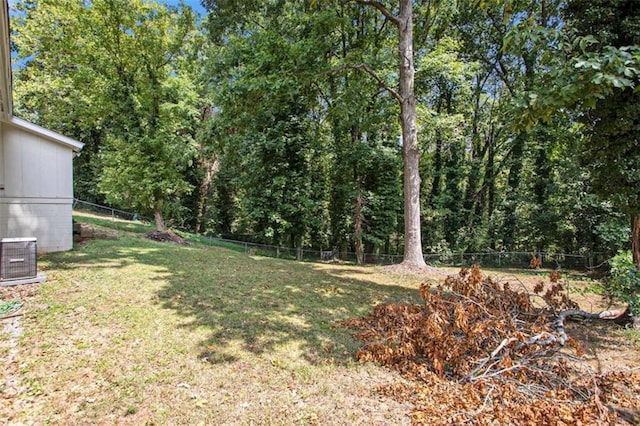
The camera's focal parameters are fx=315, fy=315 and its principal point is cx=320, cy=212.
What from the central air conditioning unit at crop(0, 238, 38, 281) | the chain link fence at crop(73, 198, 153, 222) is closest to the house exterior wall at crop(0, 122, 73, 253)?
the central air conditioning unit at crop(0, 238, 38, 281)

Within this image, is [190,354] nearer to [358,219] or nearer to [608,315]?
[608,315]

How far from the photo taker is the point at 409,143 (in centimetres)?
845

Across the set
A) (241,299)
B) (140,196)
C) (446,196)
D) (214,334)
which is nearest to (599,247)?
(446,196)

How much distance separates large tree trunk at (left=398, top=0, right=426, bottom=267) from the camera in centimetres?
836

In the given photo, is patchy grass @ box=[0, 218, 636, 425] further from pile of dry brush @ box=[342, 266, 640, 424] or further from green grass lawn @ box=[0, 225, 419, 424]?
pile of dry brush @ box=[342, 266, 640, 424]

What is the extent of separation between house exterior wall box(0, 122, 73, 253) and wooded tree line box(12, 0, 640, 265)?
14.6 ft

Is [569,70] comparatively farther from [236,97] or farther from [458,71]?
[458,71]

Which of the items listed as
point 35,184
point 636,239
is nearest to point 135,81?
point 35,184

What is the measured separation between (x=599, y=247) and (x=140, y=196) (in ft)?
58.3

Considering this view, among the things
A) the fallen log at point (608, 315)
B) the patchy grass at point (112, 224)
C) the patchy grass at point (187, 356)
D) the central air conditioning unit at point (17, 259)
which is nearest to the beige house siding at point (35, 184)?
the patchy grass at point (187, 356)

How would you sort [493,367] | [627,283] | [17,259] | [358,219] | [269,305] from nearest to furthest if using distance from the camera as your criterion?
[493,367] < [627,283] < [269,305] < [17,259] < [358,219]

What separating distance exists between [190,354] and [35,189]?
7519mm

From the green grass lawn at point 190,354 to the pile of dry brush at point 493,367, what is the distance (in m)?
0.35

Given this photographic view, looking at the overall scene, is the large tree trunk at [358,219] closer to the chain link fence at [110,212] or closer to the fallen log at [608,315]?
the fallen log at [608,315]
